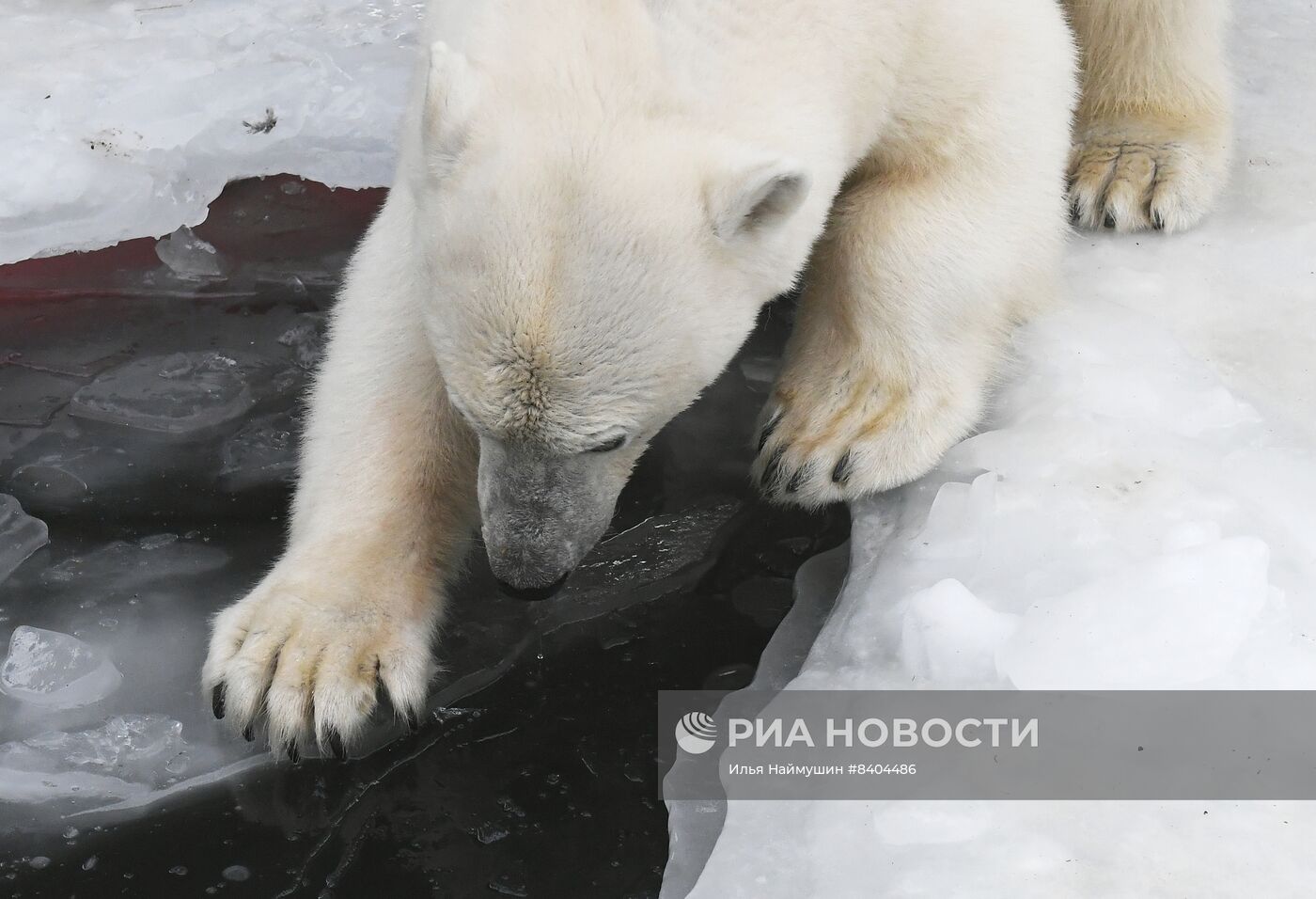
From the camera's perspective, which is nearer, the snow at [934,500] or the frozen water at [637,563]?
the snow at [934,500]

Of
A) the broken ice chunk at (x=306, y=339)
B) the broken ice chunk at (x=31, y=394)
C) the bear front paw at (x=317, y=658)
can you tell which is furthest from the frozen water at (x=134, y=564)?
the broken ice chunk at (x=306, y=339)

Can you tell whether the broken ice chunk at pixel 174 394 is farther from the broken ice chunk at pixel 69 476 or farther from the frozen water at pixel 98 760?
the frozen water at pixel 98 760

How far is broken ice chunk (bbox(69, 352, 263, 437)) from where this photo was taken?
2803 mm

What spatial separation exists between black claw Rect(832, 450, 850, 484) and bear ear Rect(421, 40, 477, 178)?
830 mm

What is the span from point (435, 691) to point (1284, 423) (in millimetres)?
1391

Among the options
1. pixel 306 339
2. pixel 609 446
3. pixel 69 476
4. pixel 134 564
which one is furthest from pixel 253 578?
pixel 609 446

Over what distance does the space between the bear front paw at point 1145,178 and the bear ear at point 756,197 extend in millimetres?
1315

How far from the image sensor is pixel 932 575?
2088mm

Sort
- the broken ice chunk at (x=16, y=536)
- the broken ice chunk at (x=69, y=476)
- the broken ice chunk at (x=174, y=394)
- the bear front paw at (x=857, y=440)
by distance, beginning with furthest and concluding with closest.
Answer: the broken ice chunk at (x=174, y=394), the broken ice chunk at (x=69, y=476), the broken ice chunk at (x=16, y=536), the bear front paw at (x=857, y=440)

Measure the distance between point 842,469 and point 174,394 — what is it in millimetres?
1367

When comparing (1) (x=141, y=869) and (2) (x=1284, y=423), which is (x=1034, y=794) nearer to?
(2) (x=1284, y=423)

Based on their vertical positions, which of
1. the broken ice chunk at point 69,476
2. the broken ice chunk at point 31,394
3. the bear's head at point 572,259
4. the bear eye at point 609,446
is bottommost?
the broken ice chunk at point 31,394

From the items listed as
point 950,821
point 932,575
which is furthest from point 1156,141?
point 950,821

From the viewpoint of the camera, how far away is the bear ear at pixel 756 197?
69.9 inches
